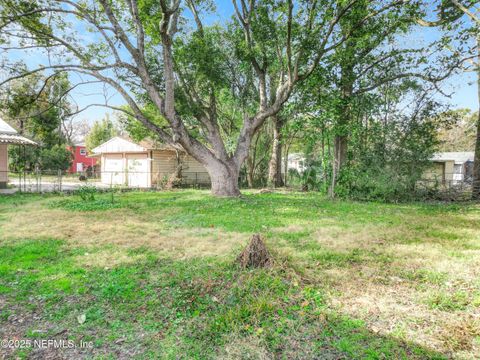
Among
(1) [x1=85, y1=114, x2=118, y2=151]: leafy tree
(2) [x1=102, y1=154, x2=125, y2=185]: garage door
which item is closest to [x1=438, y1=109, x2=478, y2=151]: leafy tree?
(2) [x1=102, y1=154, x2=125, y2=185]: garage door

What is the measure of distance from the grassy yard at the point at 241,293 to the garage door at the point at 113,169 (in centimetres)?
1561

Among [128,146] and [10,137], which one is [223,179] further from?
[128,146]

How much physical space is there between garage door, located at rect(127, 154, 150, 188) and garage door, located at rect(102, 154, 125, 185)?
89 cm

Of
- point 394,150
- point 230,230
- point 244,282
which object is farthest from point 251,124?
point 244,282

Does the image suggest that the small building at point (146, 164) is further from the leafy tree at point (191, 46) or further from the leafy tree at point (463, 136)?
the leafy tree at point (463, 136)

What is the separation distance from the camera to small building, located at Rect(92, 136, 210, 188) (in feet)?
62.7

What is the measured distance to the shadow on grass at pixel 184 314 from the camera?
7.43 ft

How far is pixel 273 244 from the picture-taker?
495 centimetres

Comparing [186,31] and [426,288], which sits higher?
[186,31]

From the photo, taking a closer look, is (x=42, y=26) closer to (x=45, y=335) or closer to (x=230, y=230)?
(x=230, y=230)

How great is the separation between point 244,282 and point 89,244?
3.21 m

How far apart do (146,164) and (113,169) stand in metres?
3.82

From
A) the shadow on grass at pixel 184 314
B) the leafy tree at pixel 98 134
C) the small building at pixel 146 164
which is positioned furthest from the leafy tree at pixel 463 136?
the leafy tree at pixel 98 134

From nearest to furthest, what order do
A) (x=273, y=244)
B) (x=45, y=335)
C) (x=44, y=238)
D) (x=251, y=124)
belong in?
(x=45, y=335), (x=273, y=244), (x=44, y=238), (x=251, y=124)
